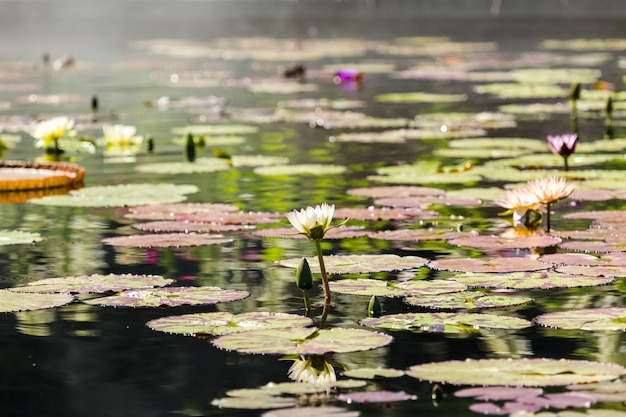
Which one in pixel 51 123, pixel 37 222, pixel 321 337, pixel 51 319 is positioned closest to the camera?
pixel 321 337

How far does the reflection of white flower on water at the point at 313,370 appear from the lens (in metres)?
3.07

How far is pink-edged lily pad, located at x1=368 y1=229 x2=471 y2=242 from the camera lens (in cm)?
498

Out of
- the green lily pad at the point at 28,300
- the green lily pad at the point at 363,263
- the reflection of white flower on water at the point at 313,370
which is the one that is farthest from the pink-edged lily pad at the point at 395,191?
the reflection of white flower on water at the point at 313,370

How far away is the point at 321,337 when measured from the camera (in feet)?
11.3

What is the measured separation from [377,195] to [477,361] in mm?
3028

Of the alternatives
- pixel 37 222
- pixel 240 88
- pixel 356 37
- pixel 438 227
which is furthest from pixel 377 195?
pixel 356 37

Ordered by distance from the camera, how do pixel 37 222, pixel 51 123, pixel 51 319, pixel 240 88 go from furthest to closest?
pixel 240 88
pixel 51 123
pixel 37 222
pixel 51 319

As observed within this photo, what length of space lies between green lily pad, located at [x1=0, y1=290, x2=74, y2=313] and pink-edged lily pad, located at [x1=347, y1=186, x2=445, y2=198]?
7.56 feet

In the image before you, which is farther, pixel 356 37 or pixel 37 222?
pixel 356 37

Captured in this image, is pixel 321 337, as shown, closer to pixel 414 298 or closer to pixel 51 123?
pixel 414 298

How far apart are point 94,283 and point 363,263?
0.83 m

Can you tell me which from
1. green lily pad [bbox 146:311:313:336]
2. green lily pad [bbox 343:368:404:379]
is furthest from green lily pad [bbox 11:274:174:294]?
green lily pad [bbox 343:368:404:379]

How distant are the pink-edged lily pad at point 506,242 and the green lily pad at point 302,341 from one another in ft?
4.47

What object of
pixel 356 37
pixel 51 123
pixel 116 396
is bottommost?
pixel 116 396
